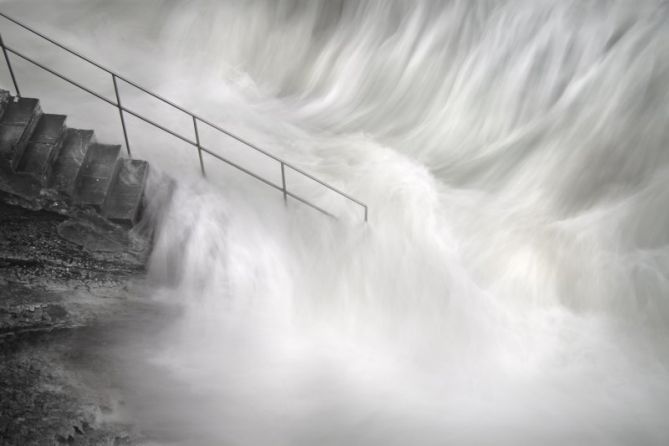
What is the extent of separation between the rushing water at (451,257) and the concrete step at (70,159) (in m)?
0.58

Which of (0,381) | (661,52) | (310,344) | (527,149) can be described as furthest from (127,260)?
→ (661,52)

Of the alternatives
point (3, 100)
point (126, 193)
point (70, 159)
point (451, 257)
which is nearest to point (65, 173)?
point (70, 159)

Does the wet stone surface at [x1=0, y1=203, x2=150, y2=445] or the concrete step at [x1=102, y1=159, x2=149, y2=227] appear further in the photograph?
the concrete step at [x1=102, y1=159, x2=149, y2=227]

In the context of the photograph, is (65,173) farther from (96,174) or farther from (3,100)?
(3,100)

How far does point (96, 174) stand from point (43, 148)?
341mm

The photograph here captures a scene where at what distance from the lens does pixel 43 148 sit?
4172 mm

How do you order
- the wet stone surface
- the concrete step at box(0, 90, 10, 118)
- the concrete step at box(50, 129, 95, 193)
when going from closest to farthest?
the wet stone surface < the concrete step at box(50, 129, 95, 193) < the concrete step at box(0, 90, 10, 118)

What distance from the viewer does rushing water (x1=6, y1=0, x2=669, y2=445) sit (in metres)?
3.92

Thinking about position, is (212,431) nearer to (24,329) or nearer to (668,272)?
(24,329)

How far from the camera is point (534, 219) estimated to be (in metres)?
4.66

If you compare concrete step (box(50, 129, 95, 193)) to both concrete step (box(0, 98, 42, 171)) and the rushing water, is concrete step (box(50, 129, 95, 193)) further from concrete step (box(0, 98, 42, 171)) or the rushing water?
the rushing water

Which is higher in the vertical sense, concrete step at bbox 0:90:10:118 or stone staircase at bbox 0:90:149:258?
concrete step at bbox 0:90:10:118

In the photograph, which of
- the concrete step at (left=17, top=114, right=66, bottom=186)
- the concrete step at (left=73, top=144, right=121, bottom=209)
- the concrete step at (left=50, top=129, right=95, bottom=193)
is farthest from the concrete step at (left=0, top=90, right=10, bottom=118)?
the concrete step at (left=73, top=144, right=121, bottom=209)

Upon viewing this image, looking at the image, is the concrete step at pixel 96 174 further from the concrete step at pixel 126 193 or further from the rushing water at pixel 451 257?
the rushing water at pixel 451 257
